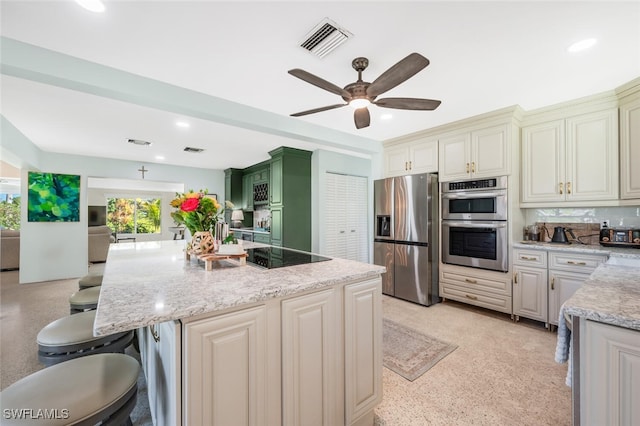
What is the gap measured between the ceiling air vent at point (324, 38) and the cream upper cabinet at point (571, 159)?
8.85 feet

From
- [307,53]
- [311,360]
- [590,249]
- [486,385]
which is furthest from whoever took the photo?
[590,249]

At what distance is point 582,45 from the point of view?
1926 mm

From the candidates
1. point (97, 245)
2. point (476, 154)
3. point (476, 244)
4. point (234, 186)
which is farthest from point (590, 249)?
point (97, 245)

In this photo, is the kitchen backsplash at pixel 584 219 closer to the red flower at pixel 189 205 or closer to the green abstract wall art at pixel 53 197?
the red flower at pixel 189 205

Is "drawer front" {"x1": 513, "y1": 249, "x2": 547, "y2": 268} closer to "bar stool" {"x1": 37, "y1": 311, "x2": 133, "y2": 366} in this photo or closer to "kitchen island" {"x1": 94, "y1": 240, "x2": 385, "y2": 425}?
"kitchen island" {"x1": 94, "y1": 240, "x2": 385, "y2": 425}

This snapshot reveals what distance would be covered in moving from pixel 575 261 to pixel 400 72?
2632 mm

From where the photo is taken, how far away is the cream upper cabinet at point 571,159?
264 centimetres

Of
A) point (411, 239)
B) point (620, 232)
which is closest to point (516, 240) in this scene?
point (620, 232)

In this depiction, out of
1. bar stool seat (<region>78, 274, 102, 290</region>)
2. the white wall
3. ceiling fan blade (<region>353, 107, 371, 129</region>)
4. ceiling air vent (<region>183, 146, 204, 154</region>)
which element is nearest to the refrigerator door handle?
the white wall

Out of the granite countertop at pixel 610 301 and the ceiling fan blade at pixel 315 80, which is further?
the ceiling fan blade at pixel 315 80

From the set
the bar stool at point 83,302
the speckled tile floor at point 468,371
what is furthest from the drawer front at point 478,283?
the bar stool at point 83,302

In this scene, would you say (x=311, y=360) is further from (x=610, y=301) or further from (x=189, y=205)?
(x=610, y=301)

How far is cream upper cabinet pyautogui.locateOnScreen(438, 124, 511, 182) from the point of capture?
3064 mm

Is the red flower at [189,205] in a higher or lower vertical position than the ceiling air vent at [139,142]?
lower
